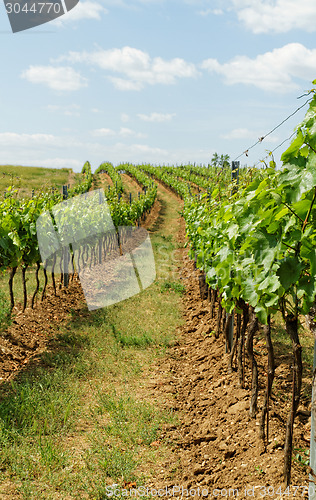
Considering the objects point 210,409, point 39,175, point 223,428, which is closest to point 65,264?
point 210,409

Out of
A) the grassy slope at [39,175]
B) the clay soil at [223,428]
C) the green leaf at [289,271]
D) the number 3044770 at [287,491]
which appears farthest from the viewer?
the grassy slope at [39,175]

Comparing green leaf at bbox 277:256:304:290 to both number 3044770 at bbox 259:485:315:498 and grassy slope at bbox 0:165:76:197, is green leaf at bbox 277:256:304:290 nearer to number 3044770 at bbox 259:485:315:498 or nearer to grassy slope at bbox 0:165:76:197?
number 3044770 at bbox 259:485:315:498

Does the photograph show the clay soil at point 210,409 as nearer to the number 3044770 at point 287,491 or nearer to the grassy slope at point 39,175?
the number 3044770 at point 287,491

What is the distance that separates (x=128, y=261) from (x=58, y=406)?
9352 millimetres

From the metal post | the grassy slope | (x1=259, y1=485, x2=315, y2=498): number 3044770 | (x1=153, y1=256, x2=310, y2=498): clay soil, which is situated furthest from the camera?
the grassy slope

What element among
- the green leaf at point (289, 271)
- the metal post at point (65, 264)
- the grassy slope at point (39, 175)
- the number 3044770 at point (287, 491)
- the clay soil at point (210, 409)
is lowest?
the clay soil at point (210, 409)

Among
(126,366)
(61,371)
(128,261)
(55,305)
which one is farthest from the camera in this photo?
(128,261)

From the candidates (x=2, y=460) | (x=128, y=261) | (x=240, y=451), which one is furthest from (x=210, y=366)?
(x=128, y=261)

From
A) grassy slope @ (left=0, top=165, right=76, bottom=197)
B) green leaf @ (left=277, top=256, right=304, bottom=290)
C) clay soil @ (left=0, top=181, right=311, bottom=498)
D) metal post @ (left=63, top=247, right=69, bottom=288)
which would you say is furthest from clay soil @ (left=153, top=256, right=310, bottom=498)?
grassy slope @ (left=0, top=165, right=76, bottom=197)

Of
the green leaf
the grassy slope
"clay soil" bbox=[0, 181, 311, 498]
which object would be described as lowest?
"clay soil" bbox=[0, 181, 311, 498]

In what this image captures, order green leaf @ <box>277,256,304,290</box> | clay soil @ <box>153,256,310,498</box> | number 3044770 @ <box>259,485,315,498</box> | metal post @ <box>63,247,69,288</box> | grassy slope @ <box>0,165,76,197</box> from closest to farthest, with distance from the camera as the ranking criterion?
1. green leaf @ <box>277,256,304,290</box>
2. number 3044770 @ <box>259,485,315,498</box>
3. clay soil @ <box>153,256,310,498</box>
4. metal post @ <box>63,247,69,288</box>
5. grassy slope @ <box>0,165,76,197</box>

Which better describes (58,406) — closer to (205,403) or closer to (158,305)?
(205,403)

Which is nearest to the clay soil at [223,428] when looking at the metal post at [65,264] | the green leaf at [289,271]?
the green leaf at [289,271]

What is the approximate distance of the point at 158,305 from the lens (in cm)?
922
